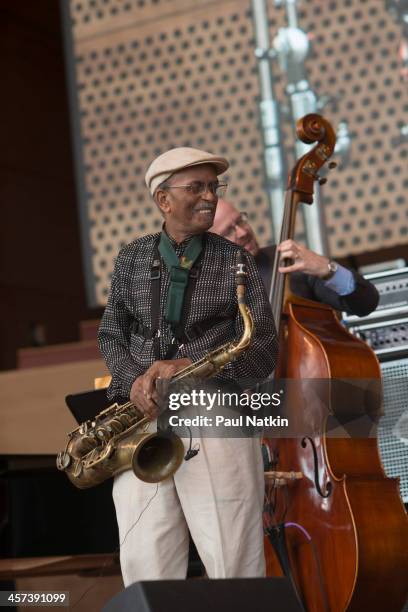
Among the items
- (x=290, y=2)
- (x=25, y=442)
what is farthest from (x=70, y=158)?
(x=25, y=442)

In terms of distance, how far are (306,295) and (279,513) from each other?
0.96m

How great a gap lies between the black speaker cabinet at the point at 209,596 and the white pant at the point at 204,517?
0.37m

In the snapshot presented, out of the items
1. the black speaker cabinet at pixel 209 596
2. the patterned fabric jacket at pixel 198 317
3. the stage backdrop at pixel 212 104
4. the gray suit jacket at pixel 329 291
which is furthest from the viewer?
the stage backdrop at pixel 212 104

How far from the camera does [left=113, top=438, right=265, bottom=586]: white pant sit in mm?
2525

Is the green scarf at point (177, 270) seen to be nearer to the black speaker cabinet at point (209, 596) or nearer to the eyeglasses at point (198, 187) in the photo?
the eyeglasses at point (198, 187)

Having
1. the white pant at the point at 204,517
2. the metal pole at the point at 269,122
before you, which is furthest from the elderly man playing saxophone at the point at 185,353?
the metal pole at the point at 269,122

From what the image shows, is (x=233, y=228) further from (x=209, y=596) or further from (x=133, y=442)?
(x=209, y=596)

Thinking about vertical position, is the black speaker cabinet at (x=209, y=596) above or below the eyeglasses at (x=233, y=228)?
below

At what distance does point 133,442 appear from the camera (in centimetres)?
264

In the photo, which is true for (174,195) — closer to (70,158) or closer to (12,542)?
(12,542)

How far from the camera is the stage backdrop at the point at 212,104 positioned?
6.51m

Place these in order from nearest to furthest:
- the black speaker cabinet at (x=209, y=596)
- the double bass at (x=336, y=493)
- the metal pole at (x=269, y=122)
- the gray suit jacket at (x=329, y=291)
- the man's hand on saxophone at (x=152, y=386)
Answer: the black speaker cabinet at (x=209, y=596) → the man's hand on saxophone at (x=152, y=386) → the double bass at (x=336, y=493) → the gray suit jacket at (x=329, y=291) → the metal pole at (x=269, y=122)

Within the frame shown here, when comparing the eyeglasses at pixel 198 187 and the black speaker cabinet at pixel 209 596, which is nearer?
the black speaker cabinet at pixel 209 596

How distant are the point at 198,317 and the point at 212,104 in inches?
184
